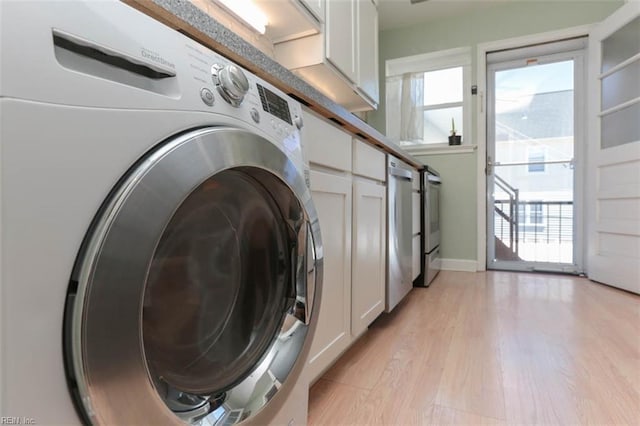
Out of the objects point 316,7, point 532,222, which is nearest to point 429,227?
point 532,222

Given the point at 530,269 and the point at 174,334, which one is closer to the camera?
the point at 174,334

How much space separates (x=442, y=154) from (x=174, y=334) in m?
3.14

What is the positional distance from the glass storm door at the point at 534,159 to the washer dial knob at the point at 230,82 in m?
3.14

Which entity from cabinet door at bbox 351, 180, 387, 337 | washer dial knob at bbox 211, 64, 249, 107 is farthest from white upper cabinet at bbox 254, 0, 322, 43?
washer dial knob at bbox 211, 64, 249, 107

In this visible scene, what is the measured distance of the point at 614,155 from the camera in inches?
95.0

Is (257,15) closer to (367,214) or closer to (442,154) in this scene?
(367,214)

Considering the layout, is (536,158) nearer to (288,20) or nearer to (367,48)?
(367,48)

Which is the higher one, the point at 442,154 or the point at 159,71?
the point at 442,154

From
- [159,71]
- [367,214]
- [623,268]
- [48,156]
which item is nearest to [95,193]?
[48,156]

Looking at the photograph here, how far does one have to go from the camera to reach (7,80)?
0.88 feet

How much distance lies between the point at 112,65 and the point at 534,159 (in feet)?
11.5

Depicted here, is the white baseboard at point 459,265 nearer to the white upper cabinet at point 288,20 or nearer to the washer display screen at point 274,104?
the white upper cabinet at point 288,20

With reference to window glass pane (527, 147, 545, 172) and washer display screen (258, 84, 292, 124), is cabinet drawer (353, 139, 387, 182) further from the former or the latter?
window glass pane (527, 147, 545, 172)

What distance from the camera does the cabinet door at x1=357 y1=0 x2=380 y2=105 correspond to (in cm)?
213
